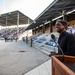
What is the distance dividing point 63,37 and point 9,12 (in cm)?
3781

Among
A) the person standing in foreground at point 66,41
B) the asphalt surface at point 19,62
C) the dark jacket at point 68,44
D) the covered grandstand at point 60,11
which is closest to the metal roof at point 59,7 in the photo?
the covered grandstand at point 60,11

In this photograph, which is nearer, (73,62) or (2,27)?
(73,62)

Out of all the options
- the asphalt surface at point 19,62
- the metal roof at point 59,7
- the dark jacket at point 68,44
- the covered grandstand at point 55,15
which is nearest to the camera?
the dark jacket at point 68,44

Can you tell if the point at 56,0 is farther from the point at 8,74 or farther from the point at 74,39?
the point at 74,39

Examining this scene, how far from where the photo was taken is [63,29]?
227cm

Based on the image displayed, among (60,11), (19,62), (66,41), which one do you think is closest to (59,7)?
(60,11)

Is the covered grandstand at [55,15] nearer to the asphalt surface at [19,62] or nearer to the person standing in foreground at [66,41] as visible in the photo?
the asphalt surface at [19,62]

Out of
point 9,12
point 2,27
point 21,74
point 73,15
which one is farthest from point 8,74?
point 2,27

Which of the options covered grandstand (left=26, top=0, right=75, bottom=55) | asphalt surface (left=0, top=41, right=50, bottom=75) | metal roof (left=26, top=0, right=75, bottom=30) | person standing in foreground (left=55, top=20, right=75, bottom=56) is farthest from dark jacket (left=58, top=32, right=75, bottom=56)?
metal roof (left=26, top=0, right=75, bottom=30)

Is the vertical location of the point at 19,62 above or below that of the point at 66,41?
below

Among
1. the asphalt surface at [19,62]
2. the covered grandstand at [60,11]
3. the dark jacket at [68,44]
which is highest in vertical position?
the covered grandstand at [60,11]

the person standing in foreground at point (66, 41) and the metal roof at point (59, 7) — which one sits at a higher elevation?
the metal roof at point (59, 7)

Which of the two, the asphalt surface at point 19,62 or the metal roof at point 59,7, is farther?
the metal roof at point 59,7

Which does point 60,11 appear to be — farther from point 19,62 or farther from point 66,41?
point 66,41
